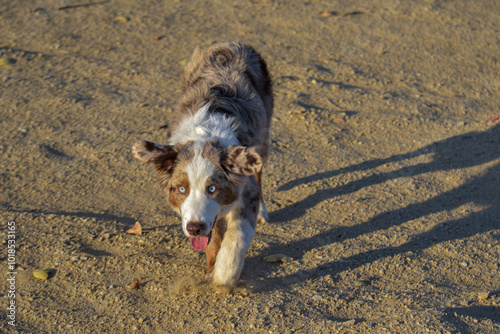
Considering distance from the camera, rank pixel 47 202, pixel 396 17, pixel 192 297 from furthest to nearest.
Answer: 1. pixel 396 17
2. pixel 47 202
3. pixel 192 297

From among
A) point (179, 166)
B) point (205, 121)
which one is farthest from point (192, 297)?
point (205, 121)

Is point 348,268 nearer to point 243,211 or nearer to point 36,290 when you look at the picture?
point 243,211

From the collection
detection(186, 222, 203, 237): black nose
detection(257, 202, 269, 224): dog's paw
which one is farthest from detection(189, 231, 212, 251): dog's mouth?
detection(257, 202, 269, 224): dog's paw

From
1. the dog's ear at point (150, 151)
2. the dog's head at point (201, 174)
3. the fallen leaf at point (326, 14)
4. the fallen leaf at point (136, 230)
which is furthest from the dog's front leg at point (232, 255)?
the fallen leaf at point (326, 14)

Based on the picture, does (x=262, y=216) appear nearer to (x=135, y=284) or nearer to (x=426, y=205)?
(x=135, y=284)

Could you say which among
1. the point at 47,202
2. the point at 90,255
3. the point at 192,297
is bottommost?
the point at 47,202

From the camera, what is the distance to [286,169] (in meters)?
6.72

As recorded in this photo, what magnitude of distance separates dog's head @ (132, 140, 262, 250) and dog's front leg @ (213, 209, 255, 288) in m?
0.29

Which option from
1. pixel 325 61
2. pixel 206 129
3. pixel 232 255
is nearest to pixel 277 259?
pixel 232 255

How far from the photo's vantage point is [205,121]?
4.71m

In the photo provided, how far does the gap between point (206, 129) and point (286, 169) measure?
91.0 inches

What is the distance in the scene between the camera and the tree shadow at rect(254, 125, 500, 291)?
17.5 ft

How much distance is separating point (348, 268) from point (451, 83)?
4998 millimetres

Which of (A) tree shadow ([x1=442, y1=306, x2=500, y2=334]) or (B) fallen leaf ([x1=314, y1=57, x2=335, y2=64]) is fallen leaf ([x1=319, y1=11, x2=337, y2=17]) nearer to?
(B) fallen leaf ([x1=314, y1=57, x2=335, y2=64])
